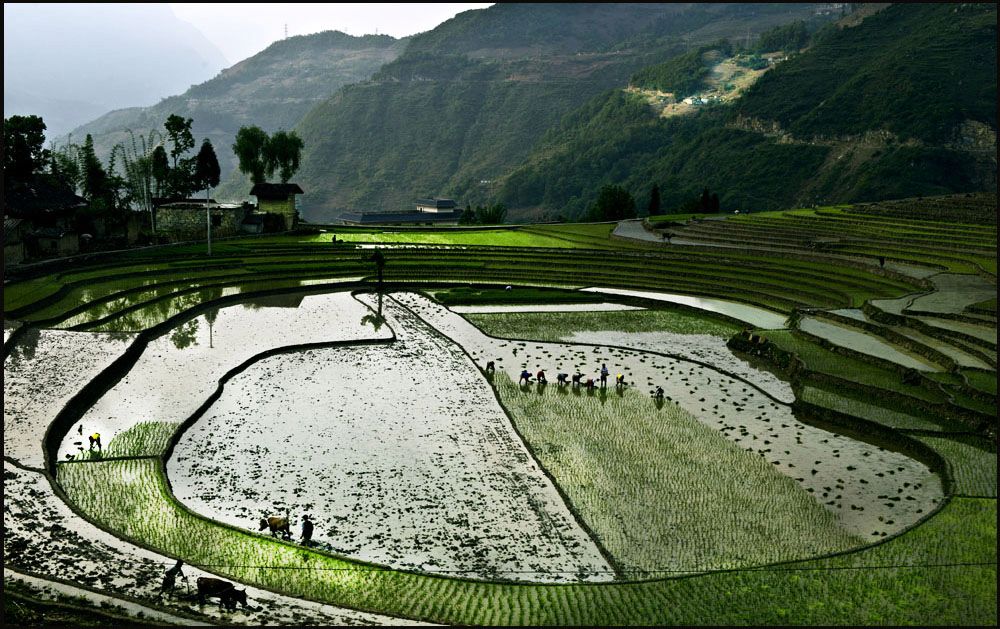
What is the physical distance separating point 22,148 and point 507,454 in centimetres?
3661

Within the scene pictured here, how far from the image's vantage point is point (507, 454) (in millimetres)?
19016

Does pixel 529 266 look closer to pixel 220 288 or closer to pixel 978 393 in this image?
pixel 220 288

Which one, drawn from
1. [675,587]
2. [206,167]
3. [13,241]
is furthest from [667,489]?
[206,167]

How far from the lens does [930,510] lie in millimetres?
16234

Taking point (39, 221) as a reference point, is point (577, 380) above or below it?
below

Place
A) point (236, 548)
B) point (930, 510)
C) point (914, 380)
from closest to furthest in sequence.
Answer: point (236, 548), point (930, 510), point (914, 380)

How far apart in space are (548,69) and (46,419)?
184 m

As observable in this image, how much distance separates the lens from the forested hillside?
85312 millimetres

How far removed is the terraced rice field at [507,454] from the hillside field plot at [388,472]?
0.07 m

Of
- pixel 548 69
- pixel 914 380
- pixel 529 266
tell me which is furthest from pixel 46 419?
pixel 548 69

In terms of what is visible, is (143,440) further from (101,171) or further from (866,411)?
(101,171)

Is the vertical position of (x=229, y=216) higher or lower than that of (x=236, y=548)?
higher

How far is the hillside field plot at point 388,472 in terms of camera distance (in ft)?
48.4

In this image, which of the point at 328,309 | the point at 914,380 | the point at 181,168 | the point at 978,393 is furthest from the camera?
the point at 181,168
